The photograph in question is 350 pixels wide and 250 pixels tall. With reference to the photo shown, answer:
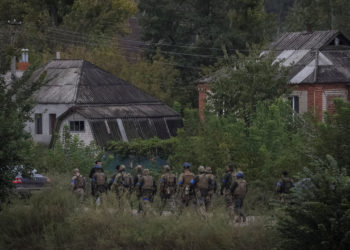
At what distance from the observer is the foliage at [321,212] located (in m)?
16.0

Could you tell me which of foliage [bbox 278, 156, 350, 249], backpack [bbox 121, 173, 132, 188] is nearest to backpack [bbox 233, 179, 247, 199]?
backpack [bbox 121, 173, 132, 188]

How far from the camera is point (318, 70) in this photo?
142 ft

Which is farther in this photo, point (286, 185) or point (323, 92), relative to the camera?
point (323, 92)

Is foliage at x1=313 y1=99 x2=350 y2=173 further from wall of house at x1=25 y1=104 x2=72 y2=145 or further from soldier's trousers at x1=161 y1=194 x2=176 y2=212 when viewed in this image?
wall of house at x1=25 y1=104 x2=72 y2=145

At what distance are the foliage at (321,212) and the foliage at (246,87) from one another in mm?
19153

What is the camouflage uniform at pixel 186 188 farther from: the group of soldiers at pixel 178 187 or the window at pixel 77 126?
the window at pixel 77 126

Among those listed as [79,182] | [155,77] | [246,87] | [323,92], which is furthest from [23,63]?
[79,182]

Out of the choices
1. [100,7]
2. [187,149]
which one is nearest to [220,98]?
[187,149]

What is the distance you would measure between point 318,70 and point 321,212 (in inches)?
1101

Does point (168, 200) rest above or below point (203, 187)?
below

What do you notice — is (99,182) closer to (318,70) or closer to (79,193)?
(79,193)

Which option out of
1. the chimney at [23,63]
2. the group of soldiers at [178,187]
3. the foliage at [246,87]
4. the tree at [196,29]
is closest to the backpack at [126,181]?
the group of soldiers at [178,187]

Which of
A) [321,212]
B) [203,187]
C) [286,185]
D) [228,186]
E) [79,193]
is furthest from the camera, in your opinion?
[79,193]

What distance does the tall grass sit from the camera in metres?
19.7
